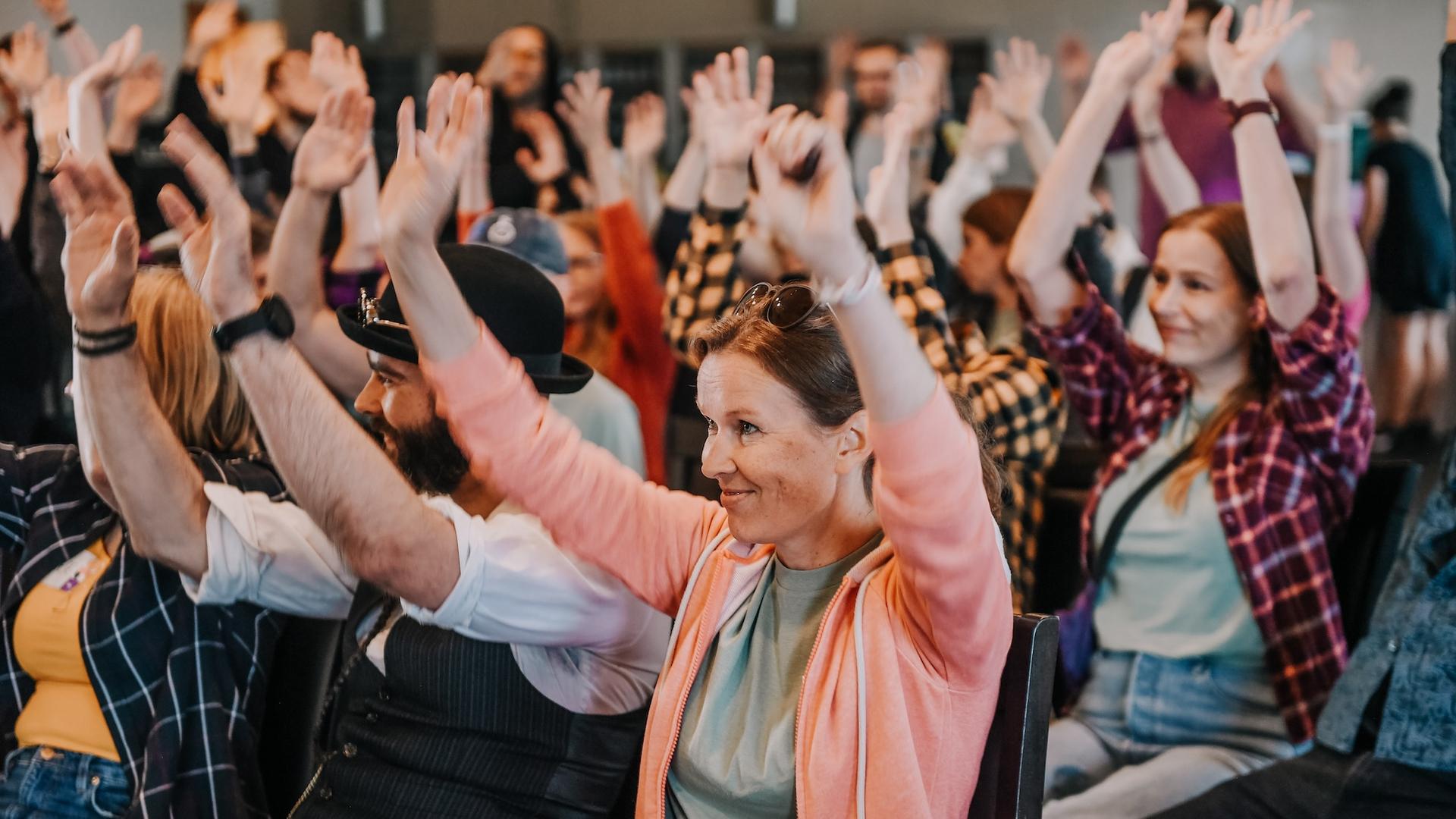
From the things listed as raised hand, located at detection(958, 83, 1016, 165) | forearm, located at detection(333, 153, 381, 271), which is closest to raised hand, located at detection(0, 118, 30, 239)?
forearm, located at detection(333, 153, 381, 271)

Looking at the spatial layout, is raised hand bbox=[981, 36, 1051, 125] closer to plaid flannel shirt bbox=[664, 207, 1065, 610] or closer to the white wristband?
plaid flannel shirt bbox=[664, 207, 1065, 610]

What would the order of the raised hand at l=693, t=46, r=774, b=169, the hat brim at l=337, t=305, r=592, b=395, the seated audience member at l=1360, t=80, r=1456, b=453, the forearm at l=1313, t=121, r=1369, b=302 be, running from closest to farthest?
the hat brim at l=337, t=305, r=592, b=395
the raised hand at l=693, t=46, r=774, b=169
the forearm at l=1313, t=121, r=1369, b=302
the seated audience member at l=1360, t=80, r=1456, b=453

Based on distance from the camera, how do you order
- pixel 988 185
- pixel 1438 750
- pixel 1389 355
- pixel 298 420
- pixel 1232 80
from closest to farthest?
pixel 298 420
pixel 1438 750
pixel 1232 80
pixel 988 185
pixel 1389 355

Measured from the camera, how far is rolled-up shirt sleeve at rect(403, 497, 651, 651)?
1482mm

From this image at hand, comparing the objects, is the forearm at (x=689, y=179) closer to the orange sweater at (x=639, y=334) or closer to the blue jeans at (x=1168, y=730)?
the orange sweater at (x=639, y=334)

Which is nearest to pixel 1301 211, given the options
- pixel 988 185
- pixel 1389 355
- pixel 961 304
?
pixel 961 304

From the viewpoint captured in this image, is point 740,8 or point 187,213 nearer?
point 187,213

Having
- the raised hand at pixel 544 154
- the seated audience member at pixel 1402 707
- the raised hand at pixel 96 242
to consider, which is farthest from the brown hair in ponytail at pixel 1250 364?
the raised hand at pixel 544 154

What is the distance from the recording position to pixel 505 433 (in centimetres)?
138

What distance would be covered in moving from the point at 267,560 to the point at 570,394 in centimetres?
59

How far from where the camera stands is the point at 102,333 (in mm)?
1569

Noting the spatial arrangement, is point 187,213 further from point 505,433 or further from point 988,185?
point 988,185

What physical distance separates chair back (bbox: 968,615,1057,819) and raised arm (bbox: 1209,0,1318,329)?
0.92 metres

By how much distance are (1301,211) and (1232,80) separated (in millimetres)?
265
